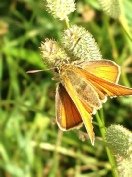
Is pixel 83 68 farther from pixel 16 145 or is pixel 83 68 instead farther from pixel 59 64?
pixel 16 145

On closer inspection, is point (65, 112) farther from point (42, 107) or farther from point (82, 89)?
point (42, 107)

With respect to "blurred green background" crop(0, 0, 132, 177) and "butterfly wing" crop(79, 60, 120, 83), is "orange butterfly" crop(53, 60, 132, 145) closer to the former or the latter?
"butterfly wing" crop(79, 60, 120, 83)

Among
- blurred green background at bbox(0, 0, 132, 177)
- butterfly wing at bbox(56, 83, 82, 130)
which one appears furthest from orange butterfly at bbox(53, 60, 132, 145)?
blurred green background at bbox(0, 0, 132, 177)

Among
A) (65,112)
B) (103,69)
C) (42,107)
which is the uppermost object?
(103,69)

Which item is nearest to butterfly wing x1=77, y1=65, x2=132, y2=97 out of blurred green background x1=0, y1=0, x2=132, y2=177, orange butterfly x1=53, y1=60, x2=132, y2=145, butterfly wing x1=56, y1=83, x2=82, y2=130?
orange butterfly x1=53, y1=60, x2=132, y2=145

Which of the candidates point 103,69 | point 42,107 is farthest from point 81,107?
point 42,107

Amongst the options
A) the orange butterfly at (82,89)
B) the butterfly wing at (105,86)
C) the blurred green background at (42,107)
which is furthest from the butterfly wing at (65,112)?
the blurred green background at (42,107)

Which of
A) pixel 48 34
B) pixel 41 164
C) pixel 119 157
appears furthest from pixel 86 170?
pixel 119 157

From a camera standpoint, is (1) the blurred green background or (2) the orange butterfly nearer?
(2) the orange butterfly

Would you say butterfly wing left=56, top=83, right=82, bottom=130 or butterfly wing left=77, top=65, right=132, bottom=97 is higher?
butterfly wing left=77, top=65, right=132, bottom=97
